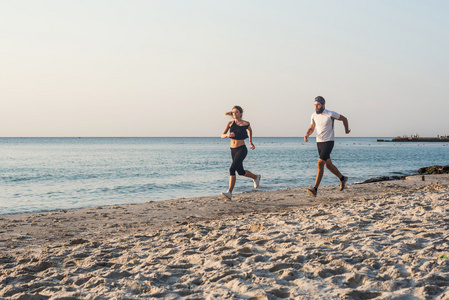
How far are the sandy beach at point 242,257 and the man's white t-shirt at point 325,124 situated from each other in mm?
2046

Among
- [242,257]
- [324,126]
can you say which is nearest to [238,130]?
[324,126]

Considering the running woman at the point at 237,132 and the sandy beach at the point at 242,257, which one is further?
the running woman at the point at 237,132

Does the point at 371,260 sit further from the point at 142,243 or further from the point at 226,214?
the point at 226,214

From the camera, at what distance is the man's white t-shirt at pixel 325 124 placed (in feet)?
28.2

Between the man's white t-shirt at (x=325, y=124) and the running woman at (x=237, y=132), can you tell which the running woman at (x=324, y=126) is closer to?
the man's white t-shirt at (x=325, y=124)

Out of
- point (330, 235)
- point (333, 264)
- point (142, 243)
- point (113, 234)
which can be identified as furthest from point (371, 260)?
point (113, 234)

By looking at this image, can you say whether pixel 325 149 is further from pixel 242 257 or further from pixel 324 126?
pixel 242 257

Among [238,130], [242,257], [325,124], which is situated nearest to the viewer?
[242,257]

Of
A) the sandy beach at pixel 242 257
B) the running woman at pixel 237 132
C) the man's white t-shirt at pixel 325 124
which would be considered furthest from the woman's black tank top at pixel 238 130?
the sandy beach at pixel 242 257

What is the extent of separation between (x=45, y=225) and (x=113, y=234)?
5.25ft

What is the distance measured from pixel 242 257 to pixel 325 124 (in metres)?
5.10

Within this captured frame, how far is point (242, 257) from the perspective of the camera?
424 centimetres

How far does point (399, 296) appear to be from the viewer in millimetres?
Result: 3047

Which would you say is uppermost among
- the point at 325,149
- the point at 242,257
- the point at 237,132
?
the point at 237,132
